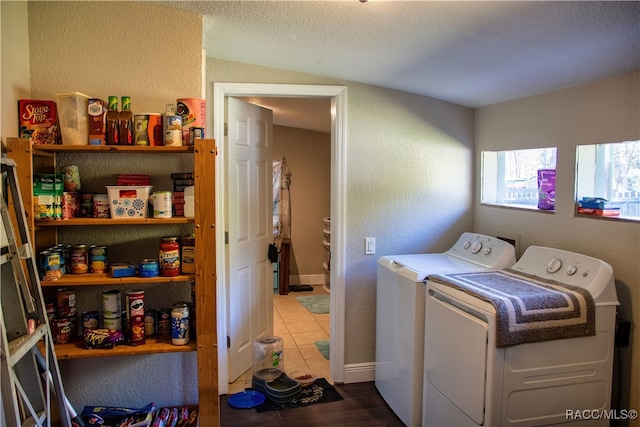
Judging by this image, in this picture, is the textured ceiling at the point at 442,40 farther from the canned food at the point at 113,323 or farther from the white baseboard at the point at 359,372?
the white baseboard at the point at 359,372

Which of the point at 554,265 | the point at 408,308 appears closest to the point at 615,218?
the point at 554,265

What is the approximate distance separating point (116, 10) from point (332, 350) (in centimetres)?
240

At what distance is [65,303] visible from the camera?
2111mm

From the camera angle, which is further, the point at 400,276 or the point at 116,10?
the point at 400,276

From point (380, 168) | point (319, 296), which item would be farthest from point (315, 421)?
point (319, 296)

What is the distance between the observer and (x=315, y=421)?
110 inches

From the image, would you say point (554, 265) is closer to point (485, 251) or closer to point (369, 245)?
point (485, 251)

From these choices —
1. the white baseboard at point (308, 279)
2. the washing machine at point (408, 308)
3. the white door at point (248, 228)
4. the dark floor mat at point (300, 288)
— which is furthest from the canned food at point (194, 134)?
the white baseboard at point (308, 279)

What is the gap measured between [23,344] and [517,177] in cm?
278

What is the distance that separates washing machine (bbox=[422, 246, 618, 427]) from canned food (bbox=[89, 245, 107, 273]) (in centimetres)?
161

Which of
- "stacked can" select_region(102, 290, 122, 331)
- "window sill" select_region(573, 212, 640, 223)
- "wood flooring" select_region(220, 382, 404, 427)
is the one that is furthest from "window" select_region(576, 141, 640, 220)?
"stacked can" select_region(102, 290, 122, 331)

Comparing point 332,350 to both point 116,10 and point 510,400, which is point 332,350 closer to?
point 510,400

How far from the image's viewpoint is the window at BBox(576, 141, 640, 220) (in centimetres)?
224

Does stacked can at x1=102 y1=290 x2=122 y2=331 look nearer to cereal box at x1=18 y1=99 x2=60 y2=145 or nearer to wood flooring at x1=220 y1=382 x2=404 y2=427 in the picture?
cereal box at x1=18 y1=99 x2=60 y2=145
